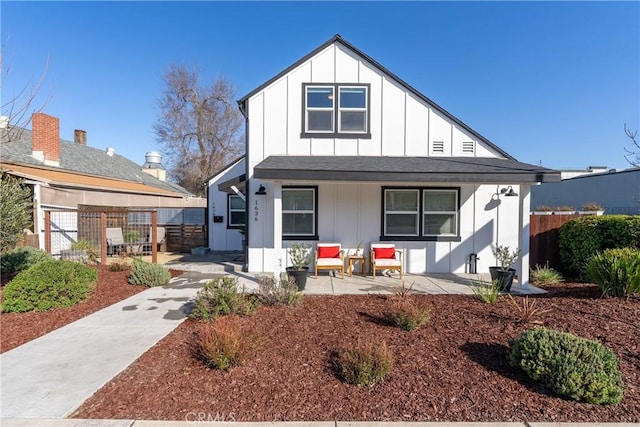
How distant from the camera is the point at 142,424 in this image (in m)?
2.65

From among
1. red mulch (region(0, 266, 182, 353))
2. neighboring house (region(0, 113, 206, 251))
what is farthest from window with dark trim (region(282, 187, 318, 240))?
neighboring house (region(0, 113, 206, 251))

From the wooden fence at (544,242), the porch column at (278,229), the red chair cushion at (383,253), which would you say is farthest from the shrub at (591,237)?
the porch column at (278,229)

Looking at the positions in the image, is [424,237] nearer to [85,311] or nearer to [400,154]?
[400,154]

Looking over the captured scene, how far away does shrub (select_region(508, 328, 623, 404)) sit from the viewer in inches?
116

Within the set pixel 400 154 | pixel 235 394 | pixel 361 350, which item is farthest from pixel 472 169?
pixel 235 394

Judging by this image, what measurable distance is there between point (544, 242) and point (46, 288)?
39.6 ft

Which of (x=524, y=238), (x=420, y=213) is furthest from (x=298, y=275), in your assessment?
(x=524, y=238)

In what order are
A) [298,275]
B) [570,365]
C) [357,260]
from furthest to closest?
[357,260], [298,275], [570,365]

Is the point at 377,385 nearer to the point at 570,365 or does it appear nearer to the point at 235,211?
the point at 570,365

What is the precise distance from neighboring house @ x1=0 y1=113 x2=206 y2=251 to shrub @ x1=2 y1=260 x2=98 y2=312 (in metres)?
4.90

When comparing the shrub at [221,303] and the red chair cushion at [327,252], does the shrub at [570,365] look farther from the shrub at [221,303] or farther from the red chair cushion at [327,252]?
the red chair cushion at [327,252]

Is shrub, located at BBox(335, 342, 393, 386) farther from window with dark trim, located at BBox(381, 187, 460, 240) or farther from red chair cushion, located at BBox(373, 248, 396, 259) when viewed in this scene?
window with dark trim, located at BBox(381, 187, 460, 240)

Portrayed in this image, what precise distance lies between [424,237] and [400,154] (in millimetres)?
2522

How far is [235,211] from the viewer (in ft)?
42.9
